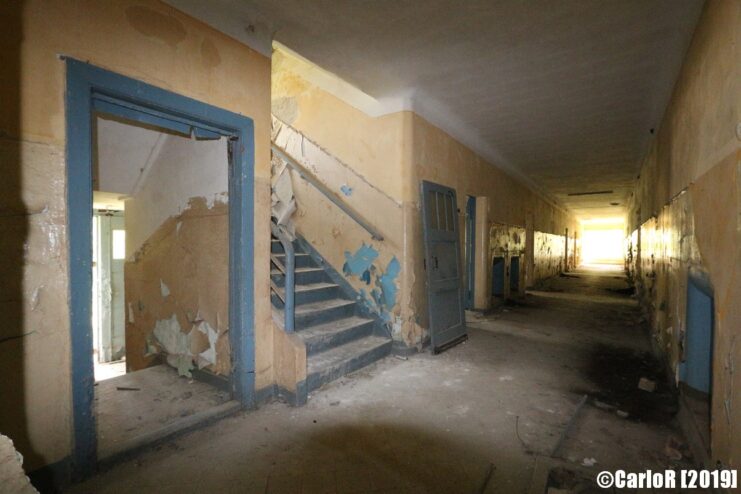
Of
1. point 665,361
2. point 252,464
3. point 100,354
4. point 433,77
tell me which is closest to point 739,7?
point 433,77

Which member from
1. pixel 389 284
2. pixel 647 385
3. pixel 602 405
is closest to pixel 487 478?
pixel 602 405

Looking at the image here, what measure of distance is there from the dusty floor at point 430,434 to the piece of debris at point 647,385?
7cm

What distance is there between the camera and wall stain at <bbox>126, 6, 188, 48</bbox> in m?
2.10

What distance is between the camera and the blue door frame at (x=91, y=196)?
187cm

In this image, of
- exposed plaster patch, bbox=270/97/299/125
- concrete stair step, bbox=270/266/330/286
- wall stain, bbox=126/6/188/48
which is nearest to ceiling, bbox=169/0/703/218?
wall stain, bbox=126/6/188/48

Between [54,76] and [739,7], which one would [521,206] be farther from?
[54,76]

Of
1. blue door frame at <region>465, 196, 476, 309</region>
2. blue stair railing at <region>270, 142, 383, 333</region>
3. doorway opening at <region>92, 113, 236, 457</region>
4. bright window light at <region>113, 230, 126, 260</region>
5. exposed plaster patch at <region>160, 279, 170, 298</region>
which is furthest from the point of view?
bright window light at <region>113, 230, 126, 260</region>

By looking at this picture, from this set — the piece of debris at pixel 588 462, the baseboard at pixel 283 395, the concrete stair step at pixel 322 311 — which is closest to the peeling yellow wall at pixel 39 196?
the baseboard at pixel 283 395

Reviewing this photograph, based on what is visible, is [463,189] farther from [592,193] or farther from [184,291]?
[592,193]

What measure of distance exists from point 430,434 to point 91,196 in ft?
8.51

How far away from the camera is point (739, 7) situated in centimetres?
171

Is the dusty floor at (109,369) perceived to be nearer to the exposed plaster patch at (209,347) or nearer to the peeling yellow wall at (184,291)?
the peeling yellow wall at (184,291)

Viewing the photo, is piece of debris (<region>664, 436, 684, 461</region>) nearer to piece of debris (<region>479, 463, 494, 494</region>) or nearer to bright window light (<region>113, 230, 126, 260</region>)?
piece of debris (<region>479, 463, 494, 494</region>)

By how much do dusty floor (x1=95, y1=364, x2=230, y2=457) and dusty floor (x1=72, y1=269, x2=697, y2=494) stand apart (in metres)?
0.23
